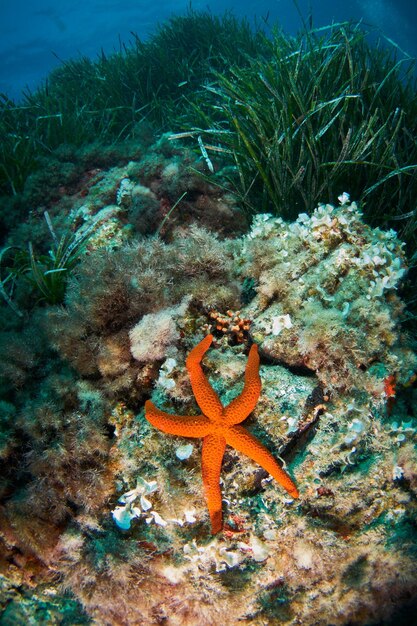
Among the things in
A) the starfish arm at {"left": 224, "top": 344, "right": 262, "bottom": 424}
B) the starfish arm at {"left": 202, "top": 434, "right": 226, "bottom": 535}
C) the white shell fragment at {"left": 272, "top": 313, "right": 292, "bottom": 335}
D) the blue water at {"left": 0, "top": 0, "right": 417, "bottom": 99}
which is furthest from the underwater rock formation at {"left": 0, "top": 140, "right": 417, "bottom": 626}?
the blue water at {"left": 0, "top": 0, "right": 417, "bottom": 99}

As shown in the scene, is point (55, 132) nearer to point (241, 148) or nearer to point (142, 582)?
point (241, 148)

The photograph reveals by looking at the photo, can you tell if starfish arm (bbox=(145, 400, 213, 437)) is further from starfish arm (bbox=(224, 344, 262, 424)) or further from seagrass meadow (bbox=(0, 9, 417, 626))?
starfish arm (bbox=(224, 344, 262, 424))

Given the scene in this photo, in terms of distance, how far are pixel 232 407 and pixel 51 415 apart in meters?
1.47

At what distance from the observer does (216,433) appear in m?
2.34

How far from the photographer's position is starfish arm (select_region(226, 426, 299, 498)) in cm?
226

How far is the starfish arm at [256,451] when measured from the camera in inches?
88.9

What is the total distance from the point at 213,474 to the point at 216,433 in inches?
9.9

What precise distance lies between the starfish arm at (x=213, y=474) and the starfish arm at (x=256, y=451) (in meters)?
0.09

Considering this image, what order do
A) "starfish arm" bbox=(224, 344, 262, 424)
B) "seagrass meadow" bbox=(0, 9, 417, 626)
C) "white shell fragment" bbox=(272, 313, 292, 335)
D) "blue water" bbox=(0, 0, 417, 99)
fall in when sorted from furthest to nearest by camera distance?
1. "blue water" bbox=(0, 0, 417, 99)
2. "white shell fragment" bbox=(272, 313, 292, 335)
3. "seagrass meadow" bbox=(0, 9, 417, 626)
4. "starfish arm" bbox=(224, 344, 262, 424)

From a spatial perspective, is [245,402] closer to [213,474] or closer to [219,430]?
[219,430]

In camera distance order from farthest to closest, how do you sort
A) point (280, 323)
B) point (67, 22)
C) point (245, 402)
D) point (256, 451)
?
point (67, 22), point (280, 323), point (245, 402), point (256, 451)

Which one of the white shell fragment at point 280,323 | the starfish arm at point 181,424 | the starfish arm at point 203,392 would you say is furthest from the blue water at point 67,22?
the starfish arm at point 181,424

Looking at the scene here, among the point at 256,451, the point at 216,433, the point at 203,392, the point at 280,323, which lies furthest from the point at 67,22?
the point at 256,451

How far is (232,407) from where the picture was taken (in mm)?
2389
